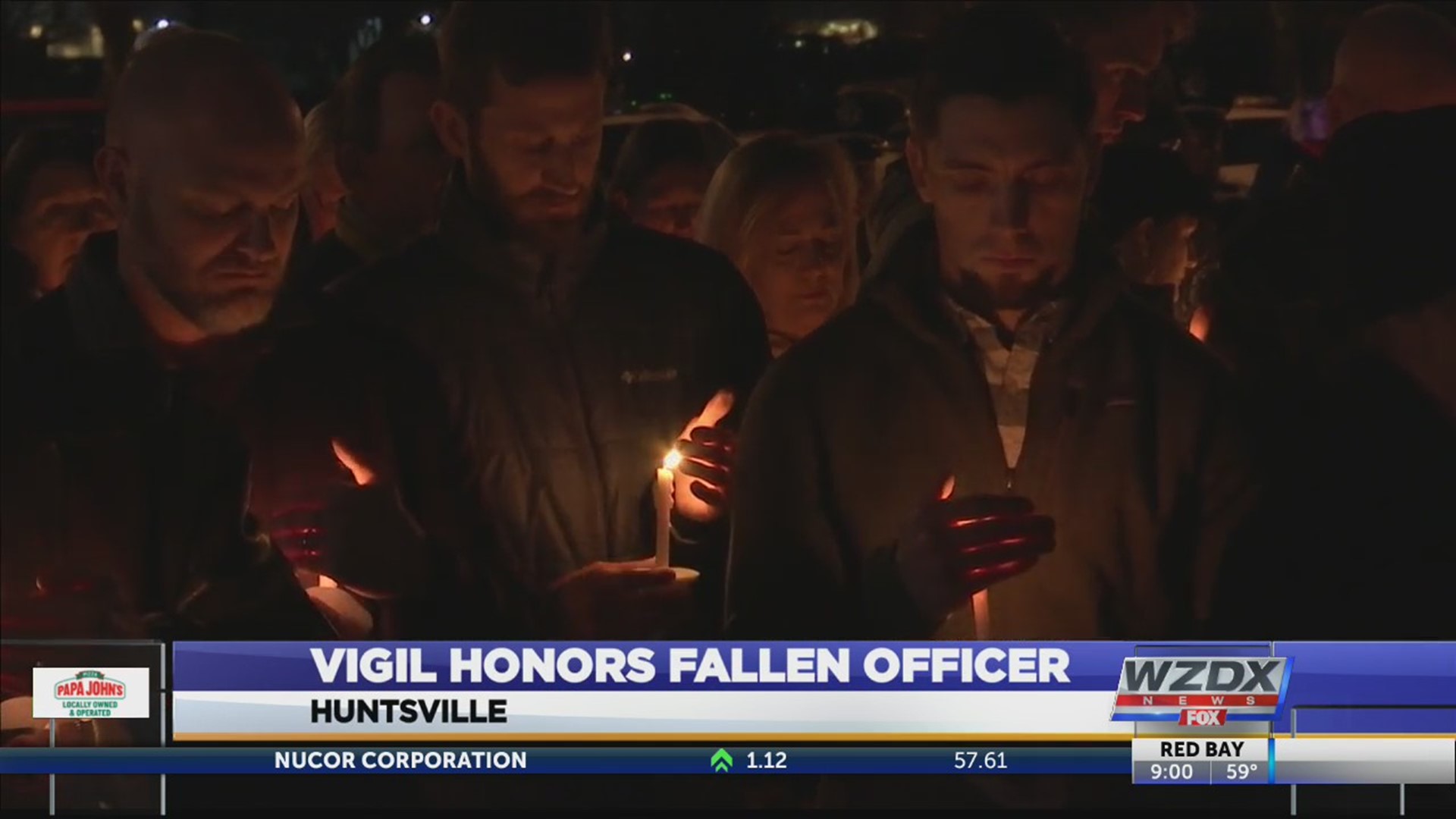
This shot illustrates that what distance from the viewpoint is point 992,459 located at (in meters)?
2.77

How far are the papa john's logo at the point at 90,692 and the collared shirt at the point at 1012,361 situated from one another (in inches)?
62.7

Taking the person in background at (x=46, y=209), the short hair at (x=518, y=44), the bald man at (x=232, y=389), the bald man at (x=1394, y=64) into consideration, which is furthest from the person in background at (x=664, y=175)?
the bald man at (x=1394, y=64)

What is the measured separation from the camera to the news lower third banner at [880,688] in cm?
283

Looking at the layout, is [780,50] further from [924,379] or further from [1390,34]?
[1390,34]

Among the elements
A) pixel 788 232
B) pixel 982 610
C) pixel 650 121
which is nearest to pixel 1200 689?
pixel 982 610

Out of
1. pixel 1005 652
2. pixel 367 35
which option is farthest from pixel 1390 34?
pixel 367 35

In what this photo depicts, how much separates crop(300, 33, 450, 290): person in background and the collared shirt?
0.98 meters

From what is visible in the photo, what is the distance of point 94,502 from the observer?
A: 113 inches

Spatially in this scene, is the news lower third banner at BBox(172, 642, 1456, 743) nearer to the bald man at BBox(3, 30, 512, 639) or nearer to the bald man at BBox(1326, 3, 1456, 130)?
the bald man at BBox(3, 30, 512, 639)

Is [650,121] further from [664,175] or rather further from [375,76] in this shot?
[375,76]

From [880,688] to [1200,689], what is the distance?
57 centimetres

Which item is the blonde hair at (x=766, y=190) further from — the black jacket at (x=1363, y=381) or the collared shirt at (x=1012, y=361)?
the black jacket at (x=1363, y=381)

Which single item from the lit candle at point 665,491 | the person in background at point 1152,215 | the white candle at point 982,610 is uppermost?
the person in background at point 1152,215

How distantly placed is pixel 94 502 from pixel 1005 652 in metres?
1.64
